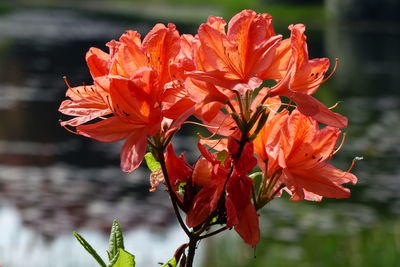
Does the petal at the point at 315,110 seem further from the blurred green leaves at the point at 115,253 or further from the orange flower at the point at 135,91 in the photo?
the blurred green leaves at the point at 115,253

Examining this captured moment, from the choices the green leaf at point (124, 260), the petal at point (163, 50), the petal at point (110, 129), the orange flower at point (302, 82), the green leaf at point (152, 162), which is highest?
the petal at point (163, 50)

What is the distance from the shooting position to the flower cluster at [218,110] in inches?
41.8

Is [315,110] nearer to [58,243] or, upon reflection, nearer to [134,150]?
[134,150]

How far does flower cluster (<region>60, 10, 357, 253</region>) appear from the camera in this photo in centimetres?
106

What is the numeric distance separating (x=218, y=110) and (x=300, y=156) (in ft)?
0.45

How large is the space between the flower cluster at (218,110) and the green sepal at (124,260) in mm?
80

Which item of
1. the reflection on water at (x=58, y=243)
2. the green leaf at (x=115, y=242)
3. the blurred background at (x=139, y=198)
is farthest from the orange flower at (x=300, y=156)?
the reflection on water at (x=58, y=243)

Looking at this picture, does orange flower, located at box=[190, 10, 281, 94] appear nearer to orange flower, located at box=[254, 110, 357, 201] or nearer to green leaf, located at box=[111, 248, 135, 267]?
orange flower, located at box=[254, 110, 357, 201]

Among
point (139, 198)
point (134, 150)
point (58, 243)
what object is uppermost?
point (134, 150)

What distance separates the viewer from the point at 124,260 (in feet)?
3.37

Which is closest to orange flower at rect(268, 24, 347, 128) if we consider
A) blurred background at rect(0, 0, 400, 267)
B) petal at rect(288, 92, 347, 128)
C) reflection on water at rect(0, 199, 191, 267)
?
petal at rect(288, 92, 347, 128)

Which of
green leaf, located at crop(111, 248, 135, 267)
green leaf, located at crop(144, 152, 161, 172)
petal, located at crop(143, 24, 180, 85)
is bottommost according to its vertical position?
green leaf, located at crop(111, 248, 135, 267)

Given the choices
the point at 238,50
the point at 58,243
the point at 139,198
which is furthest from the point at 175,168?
the point at 139,198

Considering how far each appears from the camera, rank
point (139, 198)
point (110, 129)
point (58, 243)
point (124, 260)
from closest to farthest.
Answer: point (124, 260)
point (110, 129)
point (58, 243)
point (139, 198)
